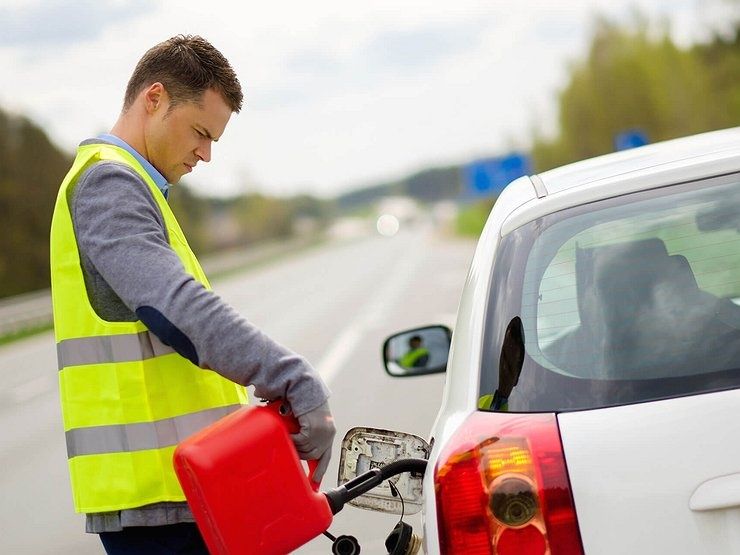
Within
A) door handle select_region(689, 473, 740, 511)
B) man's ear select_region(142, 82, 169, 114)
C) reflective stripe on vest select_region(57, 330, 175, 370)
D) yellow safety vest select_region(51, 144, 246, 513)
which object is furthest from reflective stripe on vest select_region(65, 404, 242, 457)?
door handle select_region(689, 473, 740, 511)

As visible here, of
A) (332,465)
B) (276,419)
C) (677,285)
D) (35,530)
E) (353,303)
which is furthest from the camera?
(353,303)

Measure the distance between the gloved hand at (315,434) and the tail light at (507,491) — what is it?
0.23 meters

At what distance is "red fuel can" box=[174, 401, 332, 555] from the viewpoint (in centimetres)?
241

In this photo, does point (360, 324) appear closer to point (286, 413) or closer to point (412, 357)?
point (412, 357)

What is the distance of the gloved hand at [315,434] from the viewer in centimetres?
246

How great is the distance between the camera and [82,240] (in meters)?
2.56

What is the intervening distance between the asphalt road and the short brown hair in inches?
142

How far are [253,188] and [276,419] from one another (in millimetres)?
126712

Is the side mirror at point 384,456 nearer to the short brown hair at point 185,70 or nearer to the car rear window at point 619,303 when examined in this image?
the car rear window at point 619,303

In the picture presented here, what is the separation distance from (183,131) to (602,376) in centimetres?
100

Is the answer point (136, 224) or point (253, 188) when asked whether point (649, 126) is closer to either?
point (136, 224)

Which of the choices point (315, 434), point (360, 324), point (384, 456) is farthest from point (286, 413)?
point (360, 324)

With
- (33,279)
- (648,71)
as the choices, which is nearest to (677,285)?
(33,279)

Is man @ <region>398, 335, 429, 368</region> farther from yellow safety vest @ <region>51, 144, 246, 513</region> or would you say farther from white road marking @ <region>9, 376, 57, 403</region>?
white road marking @ <region>9, 376, 57, 403</region>
